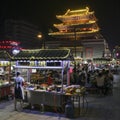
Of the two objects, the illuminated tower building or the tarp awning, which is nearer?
the tarp awning

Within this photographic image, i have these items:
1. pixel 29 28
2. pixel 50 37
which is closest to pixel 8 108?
pixel 50 37

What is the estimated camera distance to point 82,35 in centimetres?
5959

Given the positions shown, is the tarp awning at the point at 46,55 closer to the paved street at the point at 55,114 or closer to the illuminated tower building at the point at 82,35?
the paved street at the point at 55,114

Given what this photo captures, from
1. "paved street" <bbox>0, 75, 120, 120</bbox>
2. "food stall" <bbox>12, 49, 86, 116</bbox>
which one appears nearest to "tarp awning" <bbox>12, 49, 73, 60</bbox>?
"food stall" <bbox>12, 49, 86, 116</bbox>

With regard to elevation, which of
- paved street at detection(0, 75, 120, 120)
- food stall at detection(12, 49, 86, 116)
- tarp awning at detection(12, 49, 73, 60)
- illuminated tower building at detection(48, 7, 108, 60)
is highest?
illuminated tower building at detection(48, 7, 108, 60)

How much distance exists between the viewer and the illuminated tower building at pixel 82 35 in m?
58.8

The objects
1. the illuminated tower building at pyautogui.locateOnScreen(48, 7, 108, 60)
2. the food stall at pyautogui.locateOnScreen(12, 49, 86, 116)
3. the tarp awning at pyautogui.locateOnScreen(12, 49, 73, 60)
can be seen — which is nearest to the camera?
the food stall at pyautogui.locateOnScreen(12, 49, 86, 116)

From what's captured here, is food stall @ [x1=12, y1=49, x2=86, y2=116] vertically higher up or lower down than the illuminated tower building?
lower down

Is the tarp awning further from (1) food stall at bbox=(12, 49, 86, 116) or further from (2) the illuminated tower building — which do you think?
(2) the illuminated tower building

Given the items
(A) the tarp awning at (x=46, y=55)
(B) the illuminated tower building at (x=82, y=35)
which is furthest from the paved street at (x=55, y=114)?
(B) the illuminated tower building at (x=82, y=35)

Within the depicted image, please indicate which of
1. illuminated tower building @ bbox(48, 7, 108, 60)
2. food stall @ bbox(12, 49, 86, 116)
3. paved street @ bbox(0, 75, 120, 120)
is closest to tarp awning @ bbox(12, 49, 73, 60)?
food stall @ bbox(12, 49, 86, 116)

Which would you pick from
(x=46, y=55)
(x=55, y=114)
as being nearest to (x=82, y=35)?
(x=46, y=55)

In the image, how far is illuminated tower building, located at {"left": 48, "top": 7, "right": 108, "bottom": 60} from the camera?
58750 mm

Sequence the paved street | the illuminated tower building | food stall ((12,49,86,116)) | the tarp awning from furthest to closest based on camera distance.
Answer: the illuminated tower building, the tarp awning, food stall ((12,49,86,116)), the paved street
